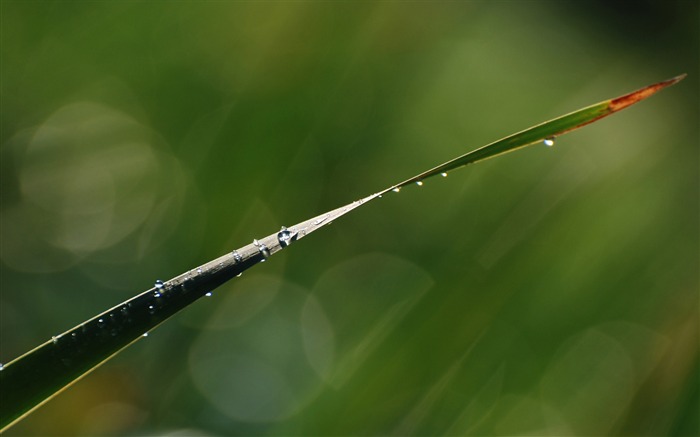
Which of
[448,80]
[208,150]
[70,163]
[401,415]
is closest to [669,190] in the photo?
[448,80]

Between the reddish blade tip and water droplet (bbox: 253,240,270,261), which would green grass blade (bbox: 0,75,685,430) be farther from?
the reddish blade tip

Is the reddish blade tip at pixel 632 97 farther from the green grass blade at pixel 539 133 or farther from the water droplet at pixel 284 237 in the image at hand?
the water droplet at pixel 284 237

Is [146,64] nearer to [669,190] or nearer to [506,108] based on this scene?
[506,108]

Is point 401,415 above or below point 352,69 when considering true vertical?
below

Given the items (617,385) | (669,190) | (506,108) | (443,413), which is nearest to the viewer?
(443,413)

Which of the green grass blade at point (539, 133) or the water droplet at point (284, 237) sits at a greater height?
the water droplet at point (284, 237)

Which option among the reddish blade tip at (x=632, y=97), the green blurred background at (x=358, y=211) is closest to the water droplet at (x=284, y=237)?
the reddish blade tip at (x=632, y=97)

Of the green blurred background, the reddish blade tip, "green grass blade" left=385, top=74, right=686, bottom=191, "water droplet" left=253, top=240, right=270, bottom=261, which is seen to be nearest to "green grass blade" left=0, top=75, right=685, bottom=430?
"water droplet" left=253, top=240, right=270, bottom=261

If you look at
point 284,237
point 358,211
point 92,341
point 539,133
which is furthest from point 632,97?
point 358,211
